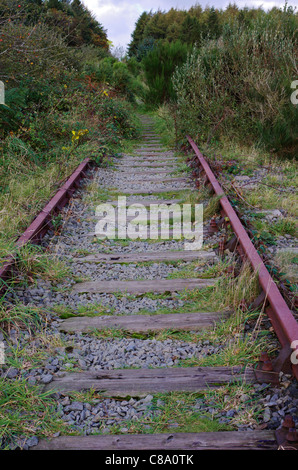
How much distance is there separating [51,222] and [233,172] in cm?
297

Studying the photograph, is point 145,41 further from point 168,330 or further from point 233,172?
point 168,330

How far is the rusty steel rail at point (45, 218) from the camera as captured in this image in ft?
9.73

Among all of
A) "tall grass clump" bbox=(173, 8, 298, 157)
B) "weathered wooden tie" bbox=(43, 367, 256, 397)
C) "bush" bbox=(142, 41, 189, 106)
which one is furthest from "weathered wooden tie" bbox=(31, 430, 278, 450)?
"bush" bbox=(142, 41, 189, 106)

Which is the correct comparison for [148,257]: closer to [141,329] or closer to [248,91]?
[141,329]

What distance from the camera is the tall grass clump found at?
21.2 ft

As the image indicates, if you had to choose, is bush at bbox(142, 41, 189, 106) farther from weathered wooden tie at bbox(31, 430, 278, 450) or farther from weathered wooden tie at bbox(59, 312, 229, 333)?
weathered wooden tie at bbox(31, 430, 278, 450)

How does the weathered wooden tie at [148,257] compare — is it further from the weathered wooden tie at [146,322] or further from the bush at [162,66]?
the bush at [162,66]

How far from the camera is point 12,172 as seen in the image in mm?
5484

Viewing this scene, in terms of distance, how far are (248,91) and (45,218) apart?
514cm

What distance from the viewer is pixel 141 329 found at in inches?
104

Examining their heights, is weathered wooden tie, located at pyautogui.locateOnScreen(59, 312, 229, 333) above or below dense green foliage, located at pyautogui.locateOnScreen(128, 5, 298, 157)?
below

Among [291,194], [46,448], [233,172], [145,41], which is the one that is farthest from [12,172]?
[145,41]

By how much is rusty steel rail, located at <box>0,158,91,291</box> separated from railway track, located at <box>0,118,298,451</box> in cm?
2

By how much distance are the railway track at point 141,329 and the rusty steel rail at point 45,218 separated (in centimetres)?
2
